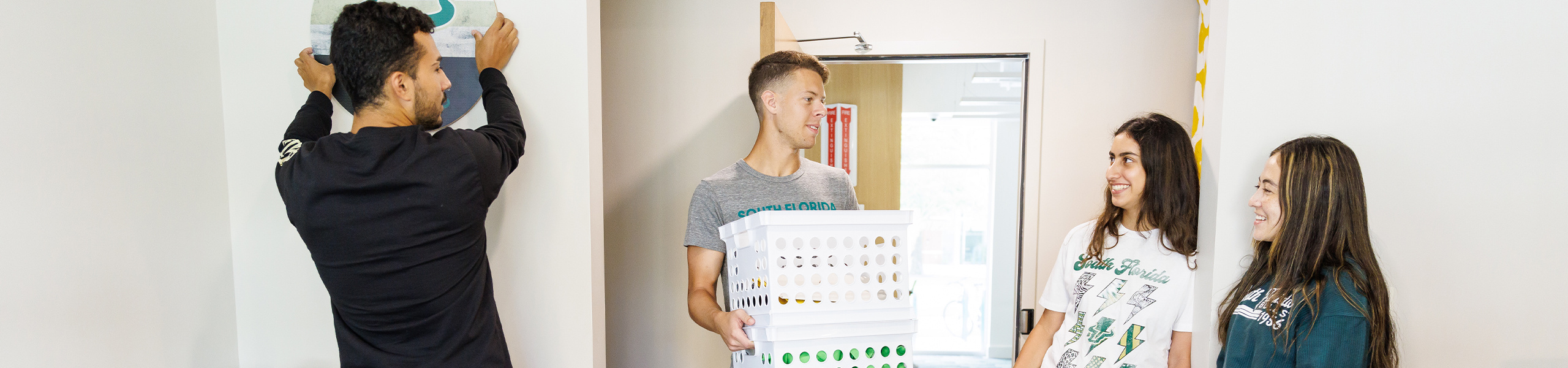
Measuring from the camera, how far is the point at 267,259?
174cm

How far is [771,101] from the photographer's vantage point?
190cm

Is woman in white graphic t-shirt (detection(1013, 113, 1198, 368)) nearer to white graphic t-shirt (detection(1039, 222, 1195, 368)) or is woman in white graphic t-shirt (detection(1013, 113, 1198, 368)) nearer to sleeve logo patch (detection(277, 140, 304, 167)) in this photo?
white graphic t-shirt (detection(1039, 222, 1195, 368))

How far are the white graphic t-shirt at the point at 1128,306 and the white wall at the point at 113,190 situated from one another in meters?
2.07

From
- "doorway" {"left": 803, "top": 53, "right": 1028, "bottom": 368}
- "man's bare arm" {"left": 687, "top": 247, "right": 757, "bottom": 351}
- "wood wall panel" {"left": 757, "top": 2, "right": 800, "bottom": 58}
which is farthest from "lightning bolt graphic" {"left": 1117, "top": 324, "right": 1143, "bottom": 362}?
"doorway" {"left": 803, "top": 53, "right": 1028, "bottom": 368}

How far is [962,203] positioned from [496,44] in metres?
4.48

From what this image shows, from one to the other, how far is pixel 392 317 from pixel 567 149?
56 centimetres

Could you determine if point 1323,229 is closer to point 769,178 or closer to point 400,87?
point 769,178

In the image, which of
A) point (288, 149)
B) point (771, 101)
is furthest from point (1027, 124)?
point (288, 149)

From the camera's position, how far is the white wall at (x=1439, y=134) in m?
1.33

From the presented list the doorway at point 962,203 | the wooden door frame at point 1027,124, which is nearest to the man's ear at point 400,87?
the wooden door frame at point 1027,124

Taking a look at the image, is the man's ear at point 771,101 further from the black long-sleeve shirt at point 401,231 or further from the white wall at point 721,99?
the white wall at point 721,99

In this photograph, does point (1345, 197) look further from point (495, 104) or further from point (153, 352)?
point (153, 352)

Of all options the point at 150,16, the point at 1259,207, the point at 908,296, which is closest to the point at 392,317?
the point at 150,16

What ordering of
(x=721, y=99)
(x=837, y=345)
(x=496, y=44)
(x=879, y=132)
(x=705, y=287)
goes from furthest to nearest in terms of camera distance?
(x=879, y=132)
(x=721, y=99)
(x=705, y=287)
(x=496, y=44)
(x=837, y=345)
